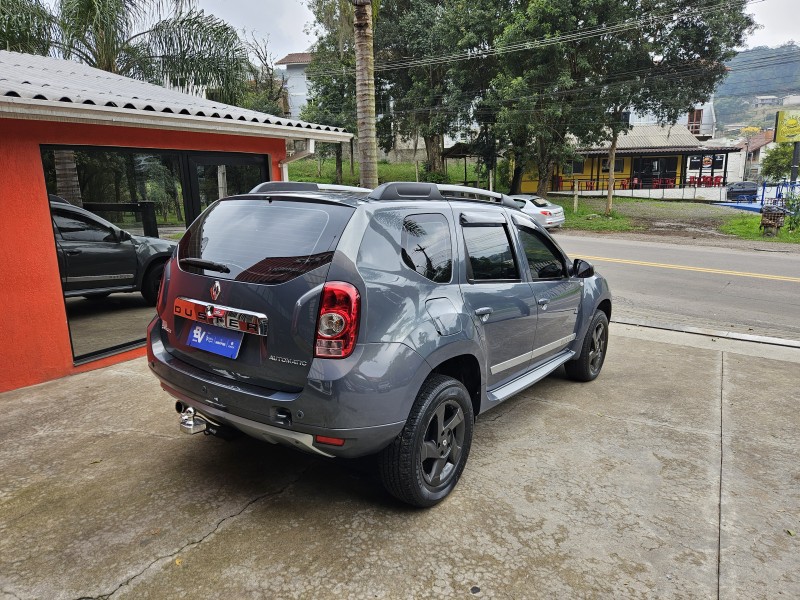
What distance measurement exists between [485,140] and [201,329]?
2971 centimetres

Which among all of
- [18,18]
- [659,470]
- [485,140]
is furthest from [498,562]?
[485,140]

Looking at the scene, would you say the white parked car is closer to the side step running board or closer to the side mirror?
the side mirror

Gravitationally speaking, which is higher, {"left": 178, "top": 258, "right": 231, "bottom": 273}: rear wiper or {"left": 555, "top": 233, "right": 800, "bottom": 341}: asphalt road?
{"left": 178, "top": 258, "right": 231, "bottom": 273}: rear wiper

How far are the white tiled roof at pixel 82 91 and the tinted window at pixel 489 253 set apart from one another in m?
3.64

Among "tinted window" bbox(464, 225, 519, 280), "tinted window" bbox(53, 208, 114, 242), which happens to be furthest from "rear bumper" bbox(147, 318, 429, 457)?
"tinted window" bbox(53, 208, 114, 242)

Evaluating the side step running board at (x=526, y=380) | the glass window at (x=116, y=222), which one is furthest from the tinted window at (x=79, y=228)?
the side step running board at (x=526, y=380)

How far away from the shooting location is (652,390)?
497cm

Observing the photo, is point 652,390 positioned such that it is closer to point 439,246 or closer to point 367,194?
point 439,246

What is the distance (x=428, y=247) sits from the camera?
3148mm

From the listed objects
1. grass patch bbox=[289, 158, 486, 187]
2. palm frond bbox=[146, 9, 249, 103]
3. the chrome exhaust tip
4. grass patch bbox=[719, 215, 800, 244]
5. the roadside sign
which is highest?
palm frond bbox=[146, 9, 249, 103]

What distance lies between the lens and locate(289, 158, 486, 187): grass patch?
3523cm

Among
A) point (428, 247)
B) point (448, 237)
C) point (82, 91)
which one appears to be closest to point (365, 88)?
point (82, 91)

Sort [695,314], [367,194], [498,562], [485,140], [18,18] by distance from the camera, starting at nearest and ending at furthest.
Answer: [498,562], [367,194], [695,314], [18,18], [485,140]

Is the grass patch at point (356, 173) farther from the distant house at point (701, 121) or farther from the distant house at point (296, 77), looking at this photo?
the distant house at point (701, 121)
